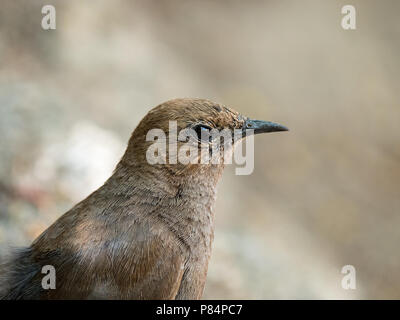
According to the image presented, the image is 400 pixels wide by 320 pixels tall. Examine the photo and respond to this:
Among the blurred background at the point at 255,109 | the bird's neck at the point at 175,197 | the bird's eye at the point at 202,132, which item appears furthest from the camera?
the blurred background at the point at 255,109

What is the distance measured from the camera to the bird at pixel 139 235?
2.91m

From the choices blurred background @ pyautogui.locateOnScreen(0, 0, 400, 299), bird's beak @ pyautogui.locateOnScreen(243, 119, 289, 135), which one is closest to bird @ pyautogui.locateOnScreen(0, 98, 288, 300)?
bird's beak @ pyautogui.locateOnScreen(243, 119, 289, 135)

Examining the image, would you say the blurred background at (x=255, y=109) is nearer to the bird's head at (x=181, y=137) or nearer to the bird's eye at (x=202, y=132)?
the bird's head at (x=181, y=137)

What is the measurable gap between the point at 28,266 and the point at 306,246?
4076 millimetres

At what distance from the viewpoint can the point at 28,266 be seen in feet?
10.1

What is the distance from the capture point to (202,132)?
3264 millimetres

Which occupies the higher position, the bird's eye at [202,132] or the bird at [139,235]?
the bird's eye at [202,132]

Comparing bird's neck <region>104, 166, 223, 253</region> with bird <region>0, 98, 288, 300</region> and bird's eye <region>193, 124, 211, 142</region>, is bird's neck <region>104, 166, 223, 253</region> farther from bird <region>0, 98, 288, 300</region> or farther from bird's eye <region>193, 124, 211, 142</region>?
bird's eye <region>193, 124, 211, 142</region>

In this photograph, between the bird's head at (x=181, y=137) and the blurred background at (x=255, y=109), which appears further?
the blurred background at (x=255, y=109)

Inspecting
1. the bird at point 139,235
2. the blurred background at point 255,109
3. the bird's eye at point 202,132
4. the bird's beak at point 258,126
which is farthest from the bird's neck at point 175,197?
the blurred background at point 255,109

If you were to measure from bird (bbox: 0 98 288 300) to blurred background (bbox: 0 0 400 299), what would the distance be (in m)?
1.72

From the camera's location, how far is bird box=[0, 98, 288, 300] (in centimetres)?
291
